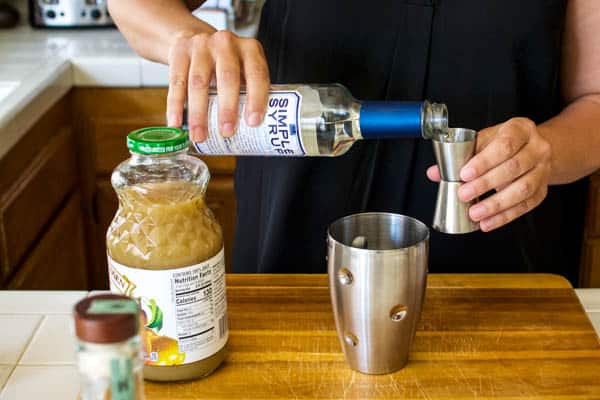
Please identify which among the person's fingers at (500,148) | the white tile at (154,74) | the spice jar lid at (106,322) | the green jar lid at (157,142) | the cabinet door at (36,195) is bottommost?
the cabinet door at (36,195)

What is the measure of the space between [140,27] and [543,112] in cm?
52

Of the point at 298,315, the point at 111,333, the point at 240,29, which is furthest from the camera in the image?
A: the point at 240,29

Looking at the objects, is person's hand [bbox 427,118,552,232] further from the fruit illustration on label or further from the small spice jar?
the small spice jar

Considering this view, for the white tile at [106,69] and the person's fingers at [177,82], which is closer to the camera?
the person's fingers at [177,82]

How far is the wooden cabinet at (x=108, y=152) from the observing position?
1.88 meters

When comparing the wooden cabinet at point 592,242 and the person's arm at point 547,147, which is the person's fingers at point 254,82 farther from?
the wooden cabinet at point 592,242

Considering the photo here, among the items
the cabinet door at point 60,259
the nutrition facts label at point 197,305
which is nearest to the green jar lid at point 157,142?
the nutrition facts label at point 197,305

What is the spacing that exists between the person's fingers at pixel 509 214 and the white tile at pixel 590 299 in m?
0.13

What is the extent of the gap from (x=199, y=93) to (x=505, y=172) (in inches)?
11.4

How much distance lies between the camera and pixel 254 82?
78 cm

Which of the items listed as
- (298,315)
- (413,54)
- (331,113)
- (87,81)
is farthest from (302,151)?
(87,81)

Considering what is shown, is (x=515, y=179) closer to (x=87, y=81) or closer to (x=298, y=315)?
(x=298, y=315)

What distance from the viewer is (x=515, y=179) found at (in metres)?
0.84

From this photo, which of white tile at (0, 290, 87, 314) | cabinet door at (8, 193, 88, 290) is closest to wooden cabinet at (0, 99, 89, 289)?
cabinet door at (8, 193, 88, 290)
